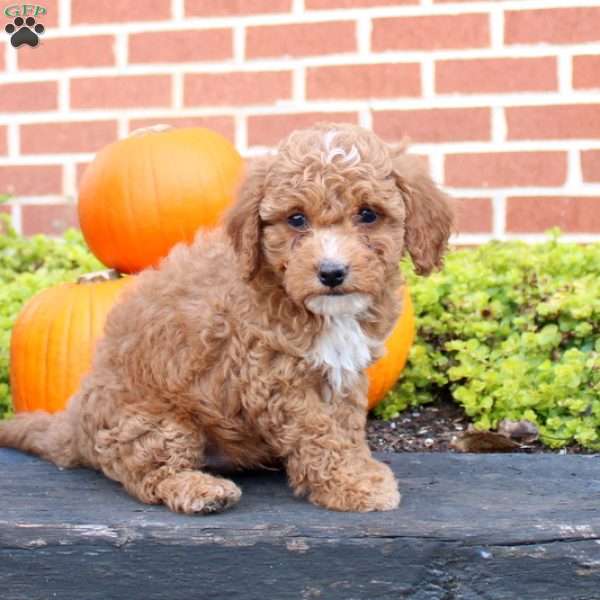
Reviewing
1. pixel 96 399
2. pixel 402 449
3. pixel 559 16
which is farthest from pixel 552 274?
pixel 96 399

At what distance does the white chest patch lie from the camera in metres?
3.23

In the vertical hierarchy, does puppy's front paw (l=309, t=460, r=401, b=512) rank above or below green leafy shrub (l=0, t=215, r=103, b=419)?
below

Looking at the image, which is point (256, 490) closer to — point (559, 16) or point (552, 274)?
point (552, 274)

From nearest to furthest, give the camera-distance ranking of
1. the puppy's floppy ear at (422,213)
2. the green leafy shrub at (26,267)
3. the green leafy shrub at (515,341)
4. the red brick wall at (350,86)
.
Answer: the puppy's floppy ear at (422,213) → the green leafy shrub at (515,341) → the green leafy shrub at (26,267) → the red brick wall at (350,86)

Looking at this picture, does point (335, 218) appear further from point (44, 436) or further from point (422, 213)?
point (44, 436)

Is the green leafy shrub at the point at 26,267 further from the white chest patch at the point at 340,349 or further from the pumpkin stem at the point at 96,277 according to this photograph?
the white chest patch at the point at 340,349

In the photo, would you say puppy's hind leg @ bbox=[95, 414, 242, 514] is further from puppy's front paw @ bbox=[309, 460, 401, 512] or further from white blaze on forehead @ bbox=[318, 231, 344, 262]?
white blaze on forehead @ bbox=[318, 231, 344, 262]

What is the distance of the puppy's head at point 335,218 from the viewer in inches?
119

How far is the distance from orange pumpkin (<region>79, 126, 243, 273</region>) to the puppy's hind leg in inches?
67.5

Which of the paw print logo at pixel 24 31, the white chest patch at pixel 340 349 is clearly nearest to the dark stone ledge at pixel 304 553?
the white chest patch at pixel 340 349

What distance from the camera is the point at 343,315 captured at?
3.22 m

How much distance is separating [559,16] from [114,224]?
8.64 feet

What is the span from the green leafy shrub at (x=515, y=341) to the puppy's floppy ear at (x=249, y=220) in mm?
1816

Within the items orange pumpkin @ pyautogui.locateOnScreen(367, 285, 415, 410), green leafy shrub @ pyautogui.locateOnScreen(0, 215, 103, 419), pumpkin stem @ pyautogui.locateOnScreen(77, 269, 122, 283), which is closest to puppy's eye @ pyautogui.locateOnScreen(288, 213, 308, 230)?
orange pumpkin @ pyautogui.locateOnScreen(367, 285, 415, 410)
